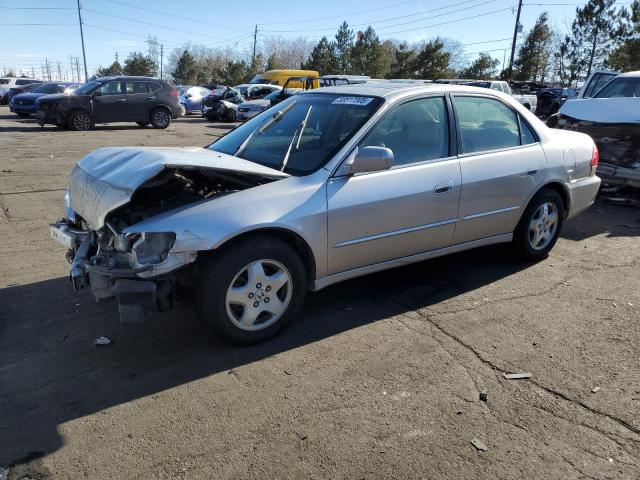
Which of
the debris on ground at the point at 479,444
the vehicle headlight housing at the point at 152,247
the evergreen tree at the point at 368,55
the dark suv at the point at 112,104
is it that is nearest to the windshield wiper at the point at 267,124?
the vehicle headlight housing at the point at 152,247

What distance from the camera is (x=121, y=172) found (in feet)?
11.3

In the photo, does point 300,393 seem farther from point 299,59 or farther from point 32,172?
point 299,59

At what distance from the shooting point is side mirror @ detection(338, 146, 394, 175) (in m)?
3.63

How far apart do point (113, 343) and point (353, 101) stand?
256cm

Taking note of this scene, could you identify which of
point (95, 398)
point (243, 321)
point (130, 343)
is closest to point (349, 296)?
point (243, 321)

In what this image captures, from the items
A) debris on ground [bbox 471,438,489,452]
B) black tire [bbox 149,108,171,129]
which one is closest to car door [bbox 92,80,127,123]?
black tire [bbox 149,108,171,129]

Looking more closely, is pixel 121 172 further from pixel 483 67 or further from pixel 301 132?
pixel 483 67

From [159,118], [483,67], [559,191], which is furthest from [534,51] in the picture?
[559,191]

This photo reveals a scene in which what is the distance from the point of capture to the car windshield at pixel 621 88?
9.61 meters

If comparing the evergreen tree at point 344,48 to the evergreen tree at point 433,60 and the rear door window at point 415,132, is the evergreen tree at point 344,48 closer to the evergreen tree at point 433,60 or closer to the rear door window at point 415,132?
the evergreen tree at point 433,60

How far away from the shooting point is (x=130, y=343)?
3.55m

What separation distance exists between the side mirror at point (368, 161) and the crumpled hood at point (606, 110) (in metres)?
5.68

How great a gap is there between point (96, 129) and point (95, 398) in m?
17.5

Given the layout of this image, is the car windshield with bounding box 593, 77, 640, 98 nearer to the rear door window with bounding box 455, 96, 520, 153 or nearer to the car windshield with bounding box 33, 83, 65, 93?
the rear door window with bounding box 455, 96, 520, 153
